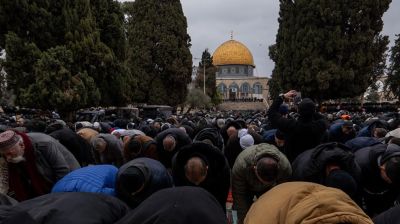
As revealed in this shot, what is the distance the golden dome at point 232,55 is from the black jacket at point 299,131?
8614 centimetres

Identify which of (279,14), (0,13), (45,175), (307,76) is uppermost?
(279,14)

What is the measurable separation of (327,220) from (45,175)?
3.36 meters

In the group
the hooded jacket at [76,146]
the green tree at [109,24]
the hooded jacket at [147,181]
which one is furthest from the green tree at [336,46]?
the hooded jacket at [147,181]

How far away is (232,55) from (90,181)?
88677 millimetres

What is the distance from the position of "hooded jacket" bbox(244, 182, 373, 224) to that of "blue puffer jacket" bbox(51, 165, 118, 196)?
1461mm

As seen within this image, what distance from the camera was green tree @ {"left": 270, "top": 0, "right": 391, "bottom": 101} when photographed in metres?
28.9

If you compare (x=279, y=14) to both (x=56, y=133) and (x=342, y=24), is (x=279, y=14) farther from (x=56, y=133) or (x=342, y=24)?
(x=56, y=133)

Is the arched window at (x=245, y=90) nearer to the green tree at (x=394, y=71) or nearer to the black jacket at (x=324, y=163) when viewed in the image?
the green tree at (x=394, y=71)

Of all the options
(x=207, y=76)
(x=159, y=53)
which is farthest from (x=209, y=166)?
(x=207, y=76)

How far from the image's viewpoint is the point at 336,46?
29062 millimetres

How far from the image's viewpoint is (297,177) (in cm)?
455

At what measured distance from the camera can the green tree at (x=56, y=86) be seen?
62.6 ft

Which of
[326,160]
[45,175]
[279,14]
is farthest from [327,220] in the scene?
[279,14]

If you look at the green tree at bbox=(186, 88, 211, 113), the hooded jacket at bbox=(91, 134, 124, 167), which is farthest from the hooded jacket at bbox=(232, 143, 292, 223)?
the green tree at bbox=(186, 88, 211, 113)
